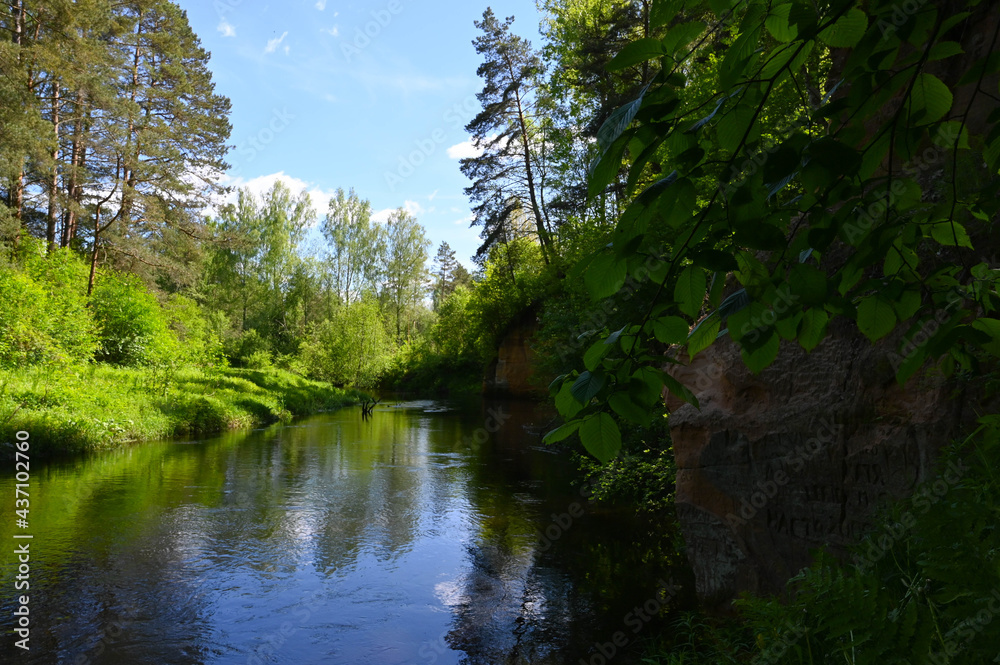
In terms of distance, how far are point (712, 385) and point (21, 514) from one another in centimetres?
983

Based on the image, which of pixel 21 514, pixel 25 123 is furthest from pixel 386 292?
pixel 21 514

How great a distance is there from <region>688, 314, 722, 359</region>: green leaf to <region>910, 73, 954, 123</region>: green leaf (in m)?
0.79

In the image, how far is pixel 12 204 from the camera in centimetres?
1955

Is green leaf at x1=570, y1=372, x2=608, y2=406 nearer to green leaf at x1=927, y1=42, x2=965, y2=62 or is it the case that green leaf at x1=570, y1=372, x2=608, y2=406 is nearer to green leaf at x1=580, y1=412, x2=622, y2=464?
green leaf at x1=580, y1=412, x2=622, y2=464

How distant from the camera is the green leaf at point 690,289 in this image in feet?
4.42

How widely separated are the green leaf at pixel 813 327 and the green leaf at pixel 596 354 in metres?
0.68

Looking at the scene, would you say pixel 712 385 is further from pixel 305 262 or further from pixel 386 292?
pixel 386 292

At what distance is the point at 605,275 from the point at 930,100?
1.06 m

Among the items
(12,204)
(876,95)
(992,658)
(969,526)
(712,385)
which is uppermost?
(12,204)

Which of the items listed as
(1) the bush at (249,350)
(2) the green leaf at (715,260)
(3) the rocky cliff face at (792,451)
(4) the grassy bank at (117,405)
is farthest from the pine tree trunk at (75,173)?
(2) the green leaf at (715,260)

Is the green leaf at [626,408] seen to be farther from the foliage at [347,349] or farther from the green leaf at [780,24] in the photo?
the foliage at [347,349]

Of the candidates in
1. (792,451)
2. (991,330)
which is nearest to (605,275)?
(991,330)

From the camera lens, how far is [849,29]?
1.32m

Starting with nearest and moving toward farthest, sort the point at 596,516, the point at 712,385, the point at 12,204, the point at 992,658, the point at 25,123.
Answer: the point at 992,658, the point at 712,385, the point at 596,516, the point at 25,123, the point at 12,204
